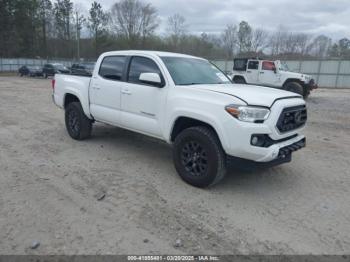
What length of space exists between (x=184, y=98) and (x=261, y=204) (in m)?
1.76

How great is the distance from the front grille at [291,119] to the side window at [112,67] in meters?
2.91

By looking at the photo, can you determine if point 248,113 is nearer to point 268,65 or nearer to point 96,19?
point 268,65

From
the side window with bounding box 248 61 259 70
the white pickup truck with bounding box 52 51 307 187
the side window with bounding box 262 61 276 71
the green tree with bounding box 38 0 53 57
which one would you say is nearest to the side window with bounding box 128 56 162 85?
the white pickup truck with bounding box 52 51 307 187

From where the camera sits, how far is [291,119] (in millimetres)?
4188

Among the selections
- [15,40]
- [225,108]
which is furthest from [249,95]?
[15,40]

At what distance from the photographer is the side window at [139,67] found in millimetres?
4977

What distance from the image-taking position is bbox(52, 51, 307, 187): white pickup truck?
380cm

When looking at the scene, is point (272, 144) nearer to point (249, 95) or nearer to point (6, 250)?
point (249, 95)

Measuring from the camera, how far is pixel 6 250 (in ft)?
9.48

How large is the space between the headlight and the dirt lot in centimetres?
110

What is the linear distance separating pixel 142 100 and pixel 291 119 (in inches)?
89.8

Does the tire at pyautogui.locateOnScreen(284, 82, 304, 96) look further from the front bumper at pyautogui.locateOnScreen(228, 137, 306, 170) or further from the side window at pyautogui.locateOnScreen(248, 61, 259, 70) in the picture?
the front bumper at pyautogui.locateOnScreen(228, 137, 306, 170)

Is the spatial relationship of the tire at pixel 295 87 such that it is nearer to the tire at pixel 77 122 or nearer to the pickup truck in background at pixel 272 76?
the pickup truck in background at pixel 272 76

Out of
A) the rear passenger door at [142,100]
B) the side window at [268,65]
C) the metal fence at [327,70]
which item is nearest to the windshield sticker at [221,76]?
the rear passenger door at [142,100]
